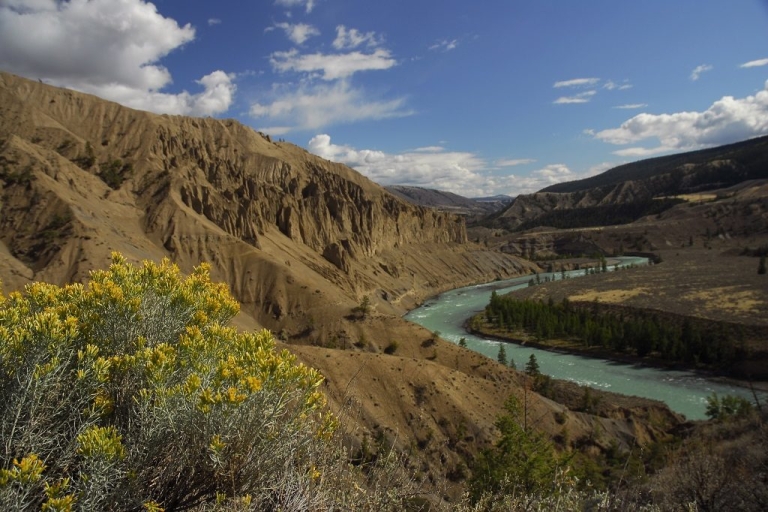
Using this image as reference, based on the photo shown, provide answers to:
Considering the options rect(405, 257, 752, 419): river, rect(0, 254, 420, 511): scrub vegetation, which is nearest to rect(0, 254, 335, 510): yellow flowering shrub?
rect(0, 254, 420, 511): scrub vegetation

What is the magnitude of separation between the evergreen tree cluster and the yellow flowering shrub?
65214 mm

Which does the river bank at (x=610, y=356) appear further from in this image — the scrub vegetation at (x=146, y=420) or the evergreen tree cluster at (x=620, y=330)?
the scrub vegetation at (x=146, y=420)

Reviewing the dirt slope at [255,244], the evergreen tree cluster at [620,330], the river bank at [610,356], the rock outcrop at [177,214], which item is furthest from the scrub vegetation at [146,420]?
the evergreen tree cluster at [620,330]

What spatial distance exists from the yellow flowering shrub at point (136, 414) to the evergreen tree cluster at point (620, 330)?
6521 cm

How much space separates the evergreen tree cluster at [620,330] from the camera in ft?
189

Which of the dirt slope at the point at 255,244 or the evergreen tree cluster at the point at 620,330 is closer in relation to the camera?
the dirt slope at the point at 255,244

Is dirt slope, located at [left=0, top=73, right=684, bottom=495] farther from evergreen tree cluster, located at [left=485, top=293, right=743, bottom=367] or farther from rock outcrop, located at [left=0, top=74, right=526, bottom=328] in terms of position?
evergreen tree cluster, located at [left=485, top=293, right=743, bottom=367]

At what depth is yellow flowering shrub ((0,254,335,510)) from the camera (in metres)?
5.23

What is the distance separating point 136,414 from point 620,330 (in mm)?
71205

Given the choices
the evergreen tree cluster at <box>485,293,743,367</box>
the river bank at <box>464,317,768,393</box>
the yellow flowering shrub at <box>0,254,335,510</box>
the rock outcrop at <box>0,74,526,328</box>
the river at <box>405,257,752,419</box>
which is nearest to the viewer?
the yellow flowering shrub at <box>0,254,335,510</box>

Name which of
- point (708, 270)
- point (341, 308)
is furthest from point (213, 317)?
point (708, 270)

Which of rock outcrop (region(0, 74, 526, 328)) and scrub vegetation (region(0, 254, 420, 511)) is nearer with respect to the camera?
scrub vegetation (region(0, 254, 420, 511))

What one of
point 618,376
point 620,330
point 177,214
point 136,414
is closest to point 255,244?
point 177,214

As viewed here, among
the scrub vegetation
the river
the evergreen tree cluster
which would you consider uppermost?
the scrub vegetation
